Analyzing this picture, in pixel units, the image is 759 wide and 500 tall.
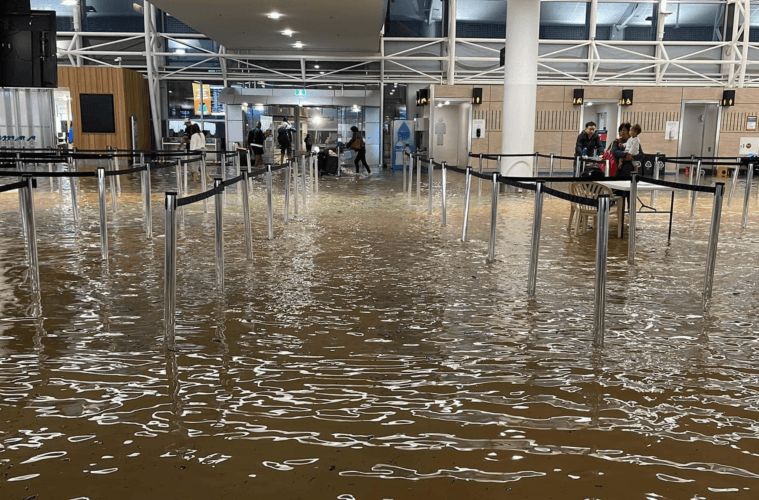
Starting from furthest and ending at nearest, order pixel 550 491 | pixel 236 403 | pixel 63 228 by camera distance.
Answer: pixel 63 228
pixel 236 403
pixel 550 491

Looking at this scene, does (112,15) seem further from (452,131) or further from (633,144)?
(633,144)

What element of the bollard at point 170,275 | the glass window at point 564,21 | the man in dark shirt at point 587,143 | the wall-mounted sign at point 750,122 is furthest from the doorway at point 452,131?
the bollard at point 170,275

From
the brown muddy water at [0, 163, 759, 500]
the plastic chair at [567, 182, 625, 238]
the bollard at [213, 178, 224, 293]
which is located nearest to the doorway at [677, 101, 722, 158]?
the plastic chair at [567, 182, 625, 238]

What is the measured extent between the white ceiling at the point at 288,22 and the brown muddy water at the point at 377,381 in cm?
966

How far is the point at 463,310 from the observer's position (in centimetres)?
543

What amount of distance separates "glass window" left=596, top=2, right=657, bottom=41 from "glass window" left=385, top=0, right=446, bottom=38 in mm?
6037

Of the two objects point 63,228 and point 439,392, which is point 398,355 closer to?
point 439,392

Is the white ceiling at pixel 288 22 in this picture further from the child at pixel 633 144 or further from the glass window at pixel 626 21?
the glass window at pixel 626 21

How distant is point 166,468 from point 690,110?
1031 inches

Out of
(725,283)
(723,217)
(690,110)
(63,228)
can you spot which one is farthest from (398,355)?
(690,110)

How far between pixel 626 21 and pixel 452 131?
7.94 meters

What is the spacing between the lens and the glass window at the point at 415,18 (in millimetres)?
26031

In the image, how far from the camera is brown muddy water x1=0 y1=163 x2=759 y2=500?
284 centimetres

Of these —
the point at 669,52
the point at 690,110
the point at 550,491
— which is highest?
the point at 669,52
